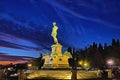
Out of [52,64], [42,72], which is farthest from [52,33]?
[42,72]

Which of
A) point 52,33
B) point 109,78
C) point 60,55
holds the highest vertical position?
point 52,33

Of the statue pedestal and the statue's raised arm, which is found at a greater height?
the statue's raised arm

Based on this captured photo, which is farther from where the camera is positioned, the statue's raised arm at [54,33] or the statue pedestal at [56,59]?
the statue's raised arm at [54,33]

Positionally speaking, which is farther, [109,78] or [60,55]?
[60,55]

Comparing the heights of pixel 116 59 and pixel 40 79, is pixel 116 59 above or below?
above

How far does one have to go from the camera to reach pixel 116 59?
285 ft

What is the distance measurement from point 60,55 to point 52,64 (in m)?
2.31

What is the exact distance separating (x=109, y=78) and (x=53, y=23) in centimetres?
1752

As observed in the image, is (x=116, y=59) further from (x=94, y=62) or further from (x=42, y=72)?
(x=42, y=72)

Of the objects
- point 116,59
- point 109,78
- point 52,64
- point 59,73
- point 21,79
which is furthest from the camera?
point 116,59

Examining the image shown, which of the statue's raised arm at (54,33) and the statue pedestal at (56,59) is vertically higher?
the statue's raised arm at (54,33)

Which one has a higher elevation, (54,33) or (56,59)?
(54,33)

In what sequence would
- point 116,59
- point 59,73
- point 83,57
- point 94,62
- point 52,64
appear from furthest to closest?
1. point 83,57
2. point 94,62
3. point 116,59
4. point 52,64
5. point 59,73

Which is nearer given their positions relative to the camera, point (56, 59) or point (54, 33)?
point (56, 59)
